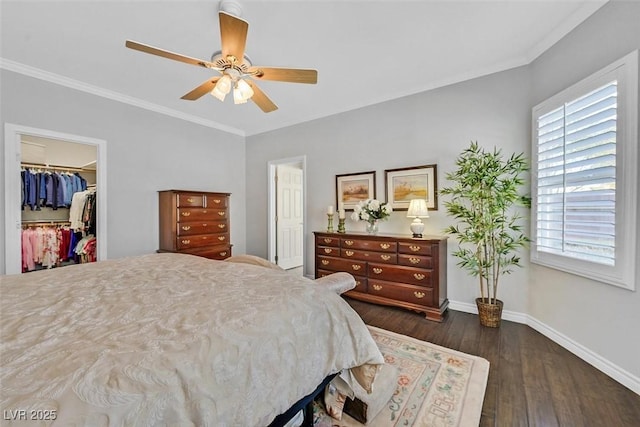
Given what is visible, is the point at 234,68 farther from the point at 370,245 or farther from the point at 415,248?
the point at 415,248

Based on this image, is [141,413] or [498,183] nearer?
[141,413]

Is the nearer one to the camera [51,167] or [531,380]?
[531,380]

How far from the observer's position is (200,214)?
12.4ft

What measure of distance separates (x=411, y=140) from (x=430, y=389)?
2.72 meters

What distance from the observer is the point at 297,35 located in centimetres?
224

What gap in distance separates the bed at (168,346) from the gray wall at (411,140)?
2.28m

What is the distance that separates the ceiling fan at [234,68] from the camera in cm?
164

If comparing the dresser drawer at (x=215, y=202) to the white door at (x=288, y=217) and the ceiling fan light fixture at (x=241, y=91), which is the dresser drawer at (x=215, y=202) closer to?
the white door at (x=288, y=217)

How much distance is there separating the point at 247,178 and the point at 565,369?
16.1 ft

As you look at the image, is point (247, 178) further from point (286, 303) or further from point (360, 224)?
point (286, 303)

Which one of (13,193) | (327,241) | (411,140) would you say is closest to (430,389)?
(327,241)

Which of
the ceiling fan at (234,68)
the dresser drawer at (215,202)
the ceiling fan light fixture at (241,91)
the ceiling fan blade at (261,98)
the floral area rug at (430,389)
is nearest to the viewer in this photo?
the floral area rug at (430,389)

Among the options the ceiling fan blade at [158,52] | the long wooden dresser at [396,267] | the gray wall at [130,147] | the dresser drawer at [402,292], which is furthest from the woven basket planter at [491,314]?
the gray wall at [130,147]

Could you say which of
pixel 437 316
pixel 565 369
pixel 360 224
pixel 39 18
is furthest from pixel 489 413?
pixel 39 18
